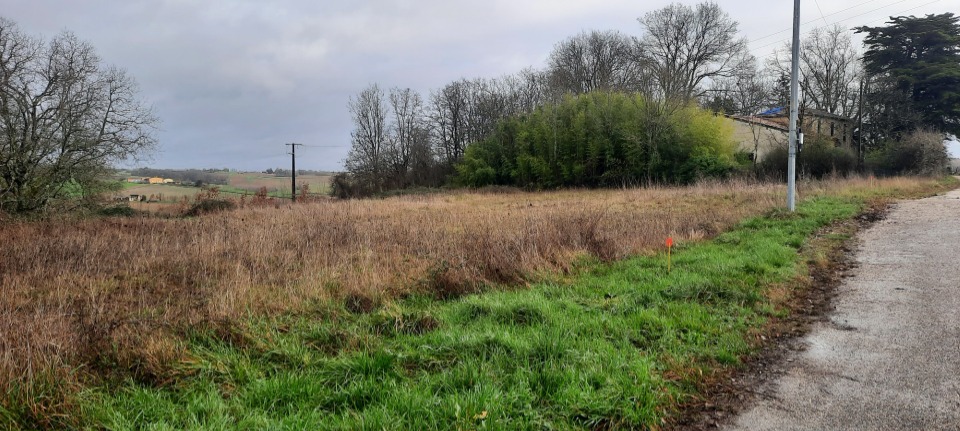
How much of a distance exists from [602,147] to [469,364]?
3395cm

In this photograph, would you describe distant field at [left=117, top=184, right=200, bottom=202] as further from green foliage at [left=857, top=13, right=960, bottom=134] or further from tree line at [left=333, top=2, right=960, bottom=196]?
green foliage at [left=857, top=13, right=960, bottom=134]

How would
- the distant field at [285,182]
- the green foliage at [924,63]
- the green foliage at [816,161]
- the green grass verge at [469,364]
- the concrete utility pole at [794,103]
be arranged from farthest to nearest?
the distant field at [285,182]
the green foliage at [924,63]
the green foliage at [816,161]
the concrete utility pole at [794,103]
the green grass verge at [469,364]

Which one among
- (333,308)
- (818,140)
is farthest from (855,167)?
(333,308)

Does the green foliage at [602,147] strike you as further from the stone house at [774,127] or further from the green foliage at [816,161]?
the stone house at [774,127]

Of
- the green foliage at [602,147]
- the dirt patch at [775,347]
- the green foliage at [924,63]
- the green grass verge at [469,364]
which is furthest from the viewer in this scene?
the green foliage at [924,63]

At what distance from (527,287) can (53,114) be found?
16817 mm

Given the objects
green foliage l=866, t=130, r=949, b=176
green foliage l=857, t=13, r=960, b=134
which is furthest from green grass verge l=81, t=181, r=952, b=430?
green foliage l=857, t=13, r=960, b=134

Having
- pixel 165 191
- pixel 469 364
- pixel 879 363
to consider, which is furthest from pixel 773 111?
pixel 165 191

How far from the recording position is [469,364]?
3.58 m

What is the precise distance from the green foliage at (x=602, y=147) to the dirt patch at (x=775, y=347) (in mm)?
23822

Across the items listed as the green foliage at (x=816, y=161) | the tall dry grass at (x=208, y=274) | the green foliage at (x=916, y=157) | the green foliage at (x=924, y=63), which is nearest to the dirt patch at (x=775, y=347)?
the tall dry grass at (x=208, y=274)

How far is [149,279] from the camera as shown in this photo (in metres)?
7.40

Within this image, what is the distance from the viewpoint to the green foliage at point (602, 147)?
103 ft

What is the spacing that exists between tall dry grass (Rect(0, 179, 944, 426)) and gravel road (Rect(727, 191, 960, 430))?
320cm
